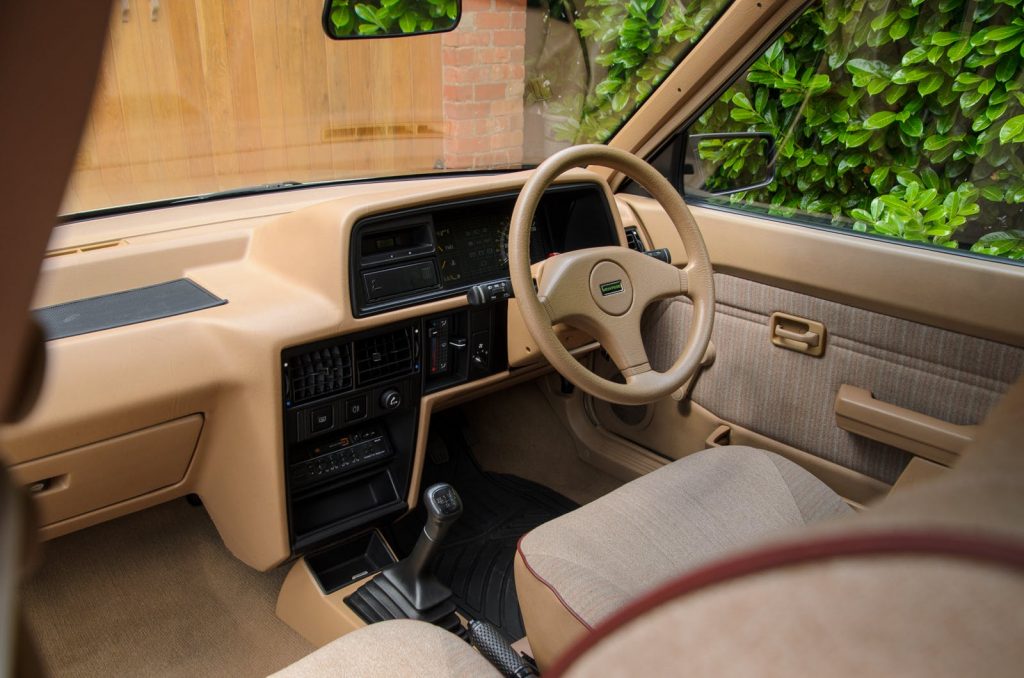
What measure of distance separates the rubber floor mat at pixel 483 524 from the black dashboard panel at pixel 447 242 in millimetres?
789

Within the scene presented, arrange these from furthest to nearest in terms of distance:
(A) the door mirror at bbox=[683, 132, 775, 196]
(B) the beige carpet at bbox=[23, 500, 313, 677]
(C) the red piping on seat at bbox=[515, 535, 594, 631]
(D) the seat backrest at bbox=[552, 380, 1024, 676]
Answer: (A) the door mirror at bbox=[683, 132, 775, 196], (B) the beige carpet at bbox=[23, 500, 313, 677], (C) the red piping on seat at bbox=[515, 535, 594, 631], (D) the seat backrest at bbox=[552, 380, 1024, 676]

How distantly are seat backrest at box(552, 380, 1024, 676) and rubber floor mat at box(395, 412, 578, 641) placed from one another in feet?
6.25

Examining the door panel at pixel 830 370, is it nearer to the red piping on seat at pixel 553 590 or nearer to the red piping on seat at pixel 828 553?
the red piping on seat at pixel 553 590

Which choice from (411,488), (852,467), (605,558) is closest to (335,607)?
(411,488)

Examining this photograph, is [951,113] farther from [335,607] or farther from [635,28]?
[335,607]

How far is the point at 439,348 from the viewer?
2162 mm

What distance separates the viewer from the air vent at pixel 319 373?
1.91 meters

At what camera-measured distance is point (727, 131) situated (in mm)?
2406

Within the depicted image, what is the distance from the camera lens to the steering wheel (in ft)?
5.42

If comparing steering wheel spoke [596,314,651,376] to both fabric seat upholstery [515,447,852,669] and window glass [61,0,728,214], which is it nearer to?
fabric seat upholstery [515,447,852,669]

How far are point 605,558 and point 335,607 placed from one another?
89cm

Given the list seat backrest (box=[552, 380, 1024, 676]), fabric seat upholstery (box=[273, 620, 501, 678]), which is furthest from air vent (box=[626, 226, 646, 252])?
seat backrest (box=[552, 380, 1024, 676])

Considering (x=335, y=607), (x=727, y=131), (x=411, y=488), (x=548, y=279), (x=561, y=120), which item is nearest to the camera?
(x=548, y=279)

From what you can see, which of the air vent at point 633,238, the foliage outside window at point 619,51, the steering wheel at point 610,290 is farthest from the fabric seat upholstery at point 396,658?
the foliage outside window at point 619,51
